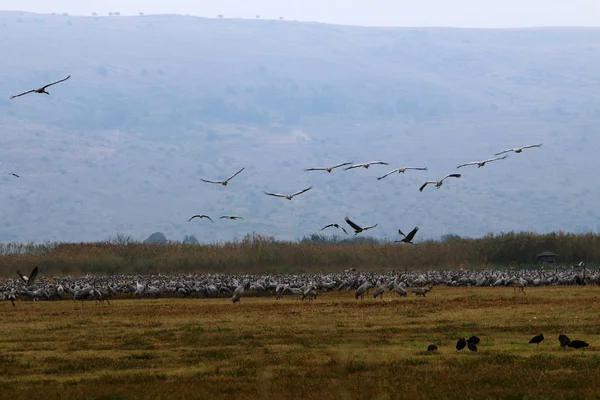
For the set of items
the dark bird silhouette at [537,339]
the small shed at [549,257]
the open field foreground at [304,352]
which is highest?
the small shed at [549,257]

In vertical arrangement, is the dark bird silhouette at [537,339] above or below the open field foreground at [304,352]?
above

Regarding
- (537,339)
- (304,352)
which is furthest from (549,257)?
(304,352)

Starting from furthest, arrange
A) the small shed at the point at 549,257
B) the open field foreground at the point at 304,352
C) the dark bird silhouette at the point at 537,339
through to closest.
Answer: the small shed at the point at 549,257
the dark bird silhouette at the point at 537,339
the open field foreground at the point at 304,352

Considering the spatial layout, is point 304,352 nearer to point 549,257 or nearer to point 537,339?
point 537,339

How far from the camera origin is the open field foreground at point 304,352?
58.4 feet

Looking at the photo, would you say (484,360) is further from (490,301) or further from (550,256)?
(550,256)

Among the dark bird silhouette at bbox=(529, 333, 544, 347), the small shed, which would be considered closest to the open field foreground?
the dark bird silhouette at bbox=(529, 333, 544, 347)

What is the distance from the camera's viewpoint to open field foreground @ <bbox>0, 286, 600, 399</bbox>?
1780 cm

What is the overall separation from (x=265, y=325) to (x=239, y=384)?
12.3 meters

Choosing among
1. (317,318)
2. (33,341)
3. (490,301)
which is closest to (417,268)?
(490,301)

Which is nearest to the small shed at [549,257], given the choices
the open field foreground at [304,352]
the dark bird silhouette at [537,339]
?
the open field foreground at [304,352]

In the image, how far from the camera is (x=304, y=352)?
909 inches

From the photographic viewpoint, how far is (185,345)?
25.5m

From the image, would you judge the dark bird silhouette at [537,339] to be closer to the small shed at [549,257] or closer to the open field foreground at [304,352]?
the open field foreground at [304,352]
